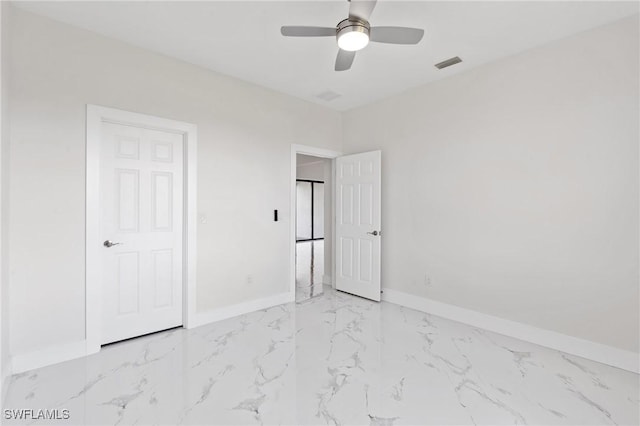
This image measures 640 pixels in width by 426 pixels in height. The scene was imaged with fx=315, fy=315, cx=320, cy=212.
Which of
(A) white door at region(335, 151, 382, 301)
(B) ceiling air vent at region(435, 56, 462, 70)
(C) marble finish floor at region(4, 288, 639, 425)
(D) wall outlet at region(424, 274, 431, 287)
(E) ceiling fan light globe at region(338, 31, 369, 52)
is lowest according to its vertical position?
(C) marble finish floor at region(4, 288, 639, 425)

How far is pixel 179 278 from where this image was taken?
127 inches

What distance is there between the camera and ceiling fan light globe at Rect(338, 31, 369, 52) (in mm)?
2098

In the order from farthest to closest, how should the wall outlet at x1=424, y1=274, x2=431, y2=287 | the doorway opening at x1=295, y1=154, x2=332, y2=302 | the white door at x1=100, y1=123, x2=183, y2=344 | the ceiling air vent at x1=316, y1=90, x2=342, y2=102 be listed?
the doorway opening at x1=295, y1=154, x2=332, y2=302, the ceiling air vent at x1=316, y1=90, x2=342, y2=102, the wall outlet at x1=424, y1=274, x2=431, y2=287, the white door at x1=100, y1=123, x2=183, y2=344

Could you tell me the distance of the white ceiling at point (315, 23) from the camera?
232 centimetres

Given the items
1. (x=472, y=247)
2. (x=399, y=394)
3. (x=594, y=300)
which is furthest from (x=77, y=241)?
(x=594, y=300)

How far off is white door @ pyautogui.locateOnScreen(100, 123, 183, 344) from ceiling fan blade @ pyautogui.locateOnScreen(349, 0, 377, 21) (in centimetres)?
211

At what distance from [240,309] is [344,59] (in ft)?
9.14

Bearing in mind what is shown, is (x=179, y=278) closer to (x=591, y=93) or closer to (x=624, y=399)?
(x=624, y=399)

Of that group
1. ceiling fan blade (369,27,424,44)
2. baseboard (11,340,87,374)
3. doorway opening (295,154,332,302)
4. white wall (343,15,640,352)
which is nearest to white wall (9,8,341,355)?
baseboard (11,340,87,374)

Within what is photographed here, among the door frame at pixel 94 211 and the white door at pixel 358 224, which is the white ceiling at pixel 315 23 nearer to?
the door frame at pixel 94 211

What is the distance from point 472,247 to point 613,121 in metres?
1.55

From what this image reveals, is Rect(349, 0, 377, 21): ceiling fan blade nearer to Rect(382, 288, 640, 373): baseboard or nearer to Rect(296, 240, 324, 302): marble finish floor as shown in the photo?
Rect(382, 288, 640, 373): baseboard

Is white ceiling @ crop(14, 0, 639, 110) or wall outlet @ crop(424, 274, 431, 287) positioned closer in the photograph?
white ceiling @ crop(14, 0, 639, 110)

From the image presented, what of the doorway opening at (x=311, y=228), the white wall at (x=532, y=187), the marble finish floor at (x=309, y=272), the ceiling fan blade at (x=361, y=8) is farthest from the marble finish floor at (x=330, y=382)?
the ceiling fan blade at (x=361, y=8)
